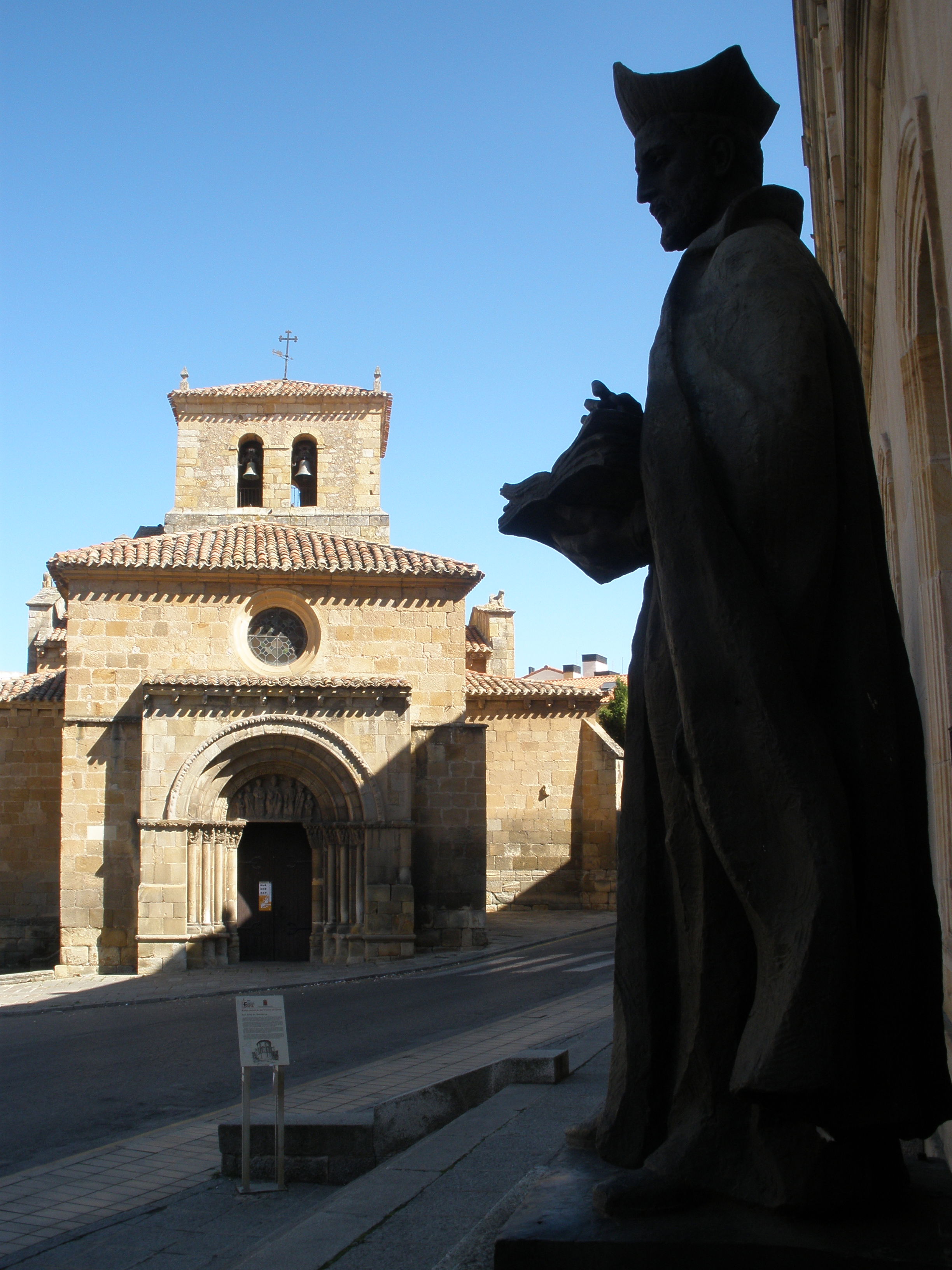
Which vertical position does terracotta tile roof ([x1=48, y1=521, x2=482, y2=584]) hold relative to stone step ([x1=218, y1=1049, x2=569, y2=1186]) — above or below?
above

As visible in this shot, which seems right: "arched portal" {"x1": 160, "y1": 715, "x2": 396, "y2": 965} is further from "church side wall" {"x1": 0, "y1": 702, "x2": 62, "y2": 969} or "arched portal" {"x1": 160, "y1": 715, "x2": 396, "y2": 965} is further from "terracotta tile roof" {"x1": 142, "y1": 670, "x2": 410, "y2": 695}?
"church side wall" {"x1": 0, "y1": 702, "x2": 62, "y2": 969}

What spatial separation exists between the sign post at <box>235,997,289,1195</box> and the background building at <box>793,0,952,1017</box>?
121 inches

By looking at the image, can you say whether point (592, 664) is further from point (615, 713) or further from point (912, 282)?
point (912, 282)

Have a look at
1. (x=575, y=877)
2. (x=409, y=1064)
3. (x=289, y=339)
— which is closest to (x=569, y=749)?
(x=575, y=877)

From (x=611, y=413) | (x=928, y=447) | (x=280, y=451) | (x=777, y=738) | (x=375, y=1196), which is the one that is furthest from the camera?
(x=280, y=451)

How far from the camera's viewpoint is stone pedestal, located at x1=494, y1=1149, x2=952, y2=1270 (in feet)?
4.89

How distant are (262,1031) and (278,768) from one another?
14571 millimetres

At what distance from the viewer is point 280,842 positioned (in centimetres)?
2055

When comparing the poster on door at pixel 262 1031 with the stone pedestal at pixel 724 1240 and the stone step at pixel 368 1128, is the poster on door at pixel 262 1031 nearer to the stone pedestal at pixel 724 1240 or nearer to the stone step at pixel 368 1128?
the stone step at pixel 368 1128

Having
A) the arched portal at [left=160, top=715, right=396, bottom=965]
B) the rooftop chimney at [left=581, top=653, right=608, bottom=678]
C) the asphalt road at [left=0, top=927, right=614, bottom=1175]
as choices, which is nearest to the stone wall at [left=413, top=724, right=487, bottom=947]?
the arched portal at [left=160, top=715, right=396, bottom=965]

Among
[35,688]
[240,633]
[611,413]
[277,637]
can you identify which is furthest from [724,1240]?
[35,688]

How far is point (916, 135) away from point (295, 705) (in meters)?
16.5

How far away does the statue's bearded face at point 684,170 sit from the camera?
211cm

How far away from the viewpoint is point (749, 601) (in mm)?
1736
